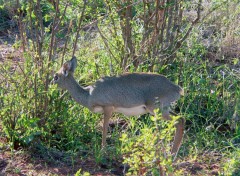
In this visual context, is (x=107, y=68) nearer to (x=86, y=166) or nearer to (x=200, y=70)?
(x=200, y=70)

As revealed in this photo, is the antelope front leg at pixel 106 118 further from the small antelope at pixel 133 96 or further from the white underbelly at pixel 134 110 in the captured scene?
the white underbelly at pixel 134 110

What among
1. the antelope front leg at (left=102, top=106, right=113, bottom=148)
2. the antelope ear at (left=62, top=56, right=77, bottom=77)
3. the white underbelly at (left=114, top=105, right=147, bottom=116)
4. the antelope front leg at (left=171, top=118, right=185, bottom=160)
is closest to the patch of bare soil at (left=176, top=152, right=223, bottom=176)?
the antelope front leg at (left=171, top=118, right=185, bottom=160)

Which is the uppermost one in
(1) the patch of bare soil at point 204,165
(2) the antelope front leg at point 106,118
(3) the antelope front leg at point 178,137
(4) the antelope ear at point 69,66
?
(4) the antelope ear at point 69,66

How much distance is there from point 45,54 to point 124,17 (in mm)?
1335

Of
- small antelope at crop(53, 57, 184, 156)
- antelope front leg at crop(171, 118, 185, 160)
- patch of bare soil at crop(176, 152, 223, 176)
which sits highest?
small antelope at crop(53, 57, 184, 156)

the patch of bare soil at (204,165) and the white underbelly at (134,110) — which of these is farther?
the white underbelly at (134,110)

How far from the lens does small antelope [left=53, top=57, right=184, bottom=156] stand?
6.65 m

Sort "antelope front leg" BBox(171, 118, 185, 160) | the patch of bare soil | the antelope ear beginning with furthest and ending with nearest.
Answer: the antelope ear
"antelope front leg" BBox(171, 118, 185, 160)
the patch of bare soil

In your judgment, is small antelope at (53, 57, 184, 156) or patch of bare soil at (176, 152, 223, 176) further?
small antelope at (53, 57, 184, 156)

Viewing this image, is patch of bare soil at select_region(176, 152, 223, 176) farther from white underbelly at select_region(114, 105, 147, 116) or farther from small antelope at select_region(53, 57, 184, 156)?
white underbelly at select_region(114, 105, 147, 116)

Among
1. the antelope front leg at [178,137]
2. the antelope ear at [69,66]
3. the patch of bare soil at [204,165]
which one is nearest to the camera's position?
the patch of bare soil at [204,165]

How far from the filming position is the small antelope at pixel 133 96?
665cm

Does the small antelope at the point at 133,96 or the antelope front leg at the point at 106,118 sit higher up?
the small antelope at the point at 133,96

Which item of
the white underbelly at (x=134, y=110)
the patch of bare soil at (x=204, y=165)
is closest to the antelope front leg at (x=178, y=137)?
the patch of bare soil at (x=204, y=165)
